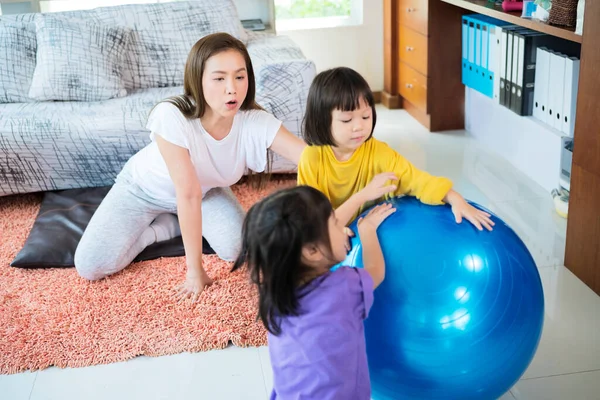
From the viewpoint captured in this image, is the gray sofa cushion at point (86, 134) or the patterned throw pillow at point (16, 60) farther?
the patterned throw pillow at point (16, 60)

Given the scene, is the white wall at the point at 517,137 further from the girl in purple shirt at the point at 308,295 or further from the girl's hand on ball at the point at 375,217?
the girl in purple shirt at the point at 308,295

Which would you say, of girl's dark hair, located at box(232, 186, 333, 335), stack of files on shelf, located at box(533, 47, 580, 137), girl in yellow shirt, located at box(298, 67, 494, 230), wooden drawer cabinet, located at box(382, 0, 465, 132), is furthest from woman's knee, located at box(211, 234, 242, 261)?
wooden drawer cabinet, located at box(382, 0, 465, 132)

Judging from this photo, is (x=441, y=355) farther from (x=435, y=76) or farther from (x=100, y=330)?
(x=435, y=76)

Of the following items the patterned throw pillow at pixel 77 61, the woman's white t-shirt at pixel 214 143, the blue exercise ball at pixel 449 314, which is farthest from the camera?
the patterned throw pillow at pixel 77 61

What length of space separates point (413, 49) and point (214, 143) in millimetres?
1984

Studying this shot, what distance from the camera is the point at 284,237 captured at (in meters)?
1.19

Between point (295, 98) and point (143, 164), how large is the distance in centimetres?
80

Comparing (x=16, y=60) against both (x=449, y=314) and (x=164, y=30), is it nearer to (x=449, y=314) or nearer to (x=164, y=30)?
(x=164, y=30)

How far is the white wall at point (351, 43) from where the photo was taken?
13.8 ft

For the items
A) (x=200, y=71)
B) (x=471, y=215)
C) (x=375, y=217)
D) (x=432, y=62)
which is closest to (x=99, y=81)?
(x=200, y=71)

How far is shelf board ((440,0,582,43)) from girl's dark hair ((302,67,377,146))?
0.88 m

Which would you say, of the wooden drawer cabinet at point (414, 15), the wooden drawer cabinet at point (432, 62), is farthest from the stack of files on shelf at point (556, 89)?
the wooden drawer cabinet at point (414, 15)

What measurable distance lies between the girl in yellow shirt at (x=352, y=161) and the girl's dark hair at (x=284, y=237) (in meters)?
0.35

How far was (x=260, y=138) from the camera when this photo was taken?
2135mm
